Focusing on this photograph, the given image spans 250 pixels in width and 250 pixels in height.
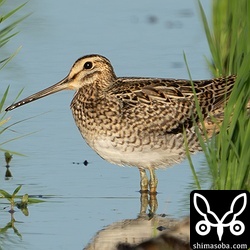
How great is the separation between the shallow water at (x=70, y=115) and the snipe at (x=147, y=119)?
0.27 m

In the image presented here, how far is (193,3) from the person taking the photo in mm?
15961

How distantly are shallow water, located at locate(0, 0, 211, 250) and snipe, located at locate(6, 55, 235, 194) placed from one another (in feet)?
0.89

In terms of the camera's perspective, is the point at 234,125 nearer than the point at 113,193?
Yes

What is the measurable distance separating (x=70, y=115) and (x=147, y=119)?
1849mm

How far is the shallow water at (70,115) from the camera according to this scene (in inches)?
367

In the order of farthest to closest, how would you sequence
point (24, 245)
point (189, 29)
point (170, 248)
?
point (189, 29), point (24, 245), point (170, 248)

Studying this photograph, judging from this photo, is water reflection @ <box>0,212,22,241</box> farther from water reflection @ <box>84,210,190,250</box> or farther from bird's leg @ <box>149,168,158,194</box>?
bird's leg @ <box>149,168,158,194</box>

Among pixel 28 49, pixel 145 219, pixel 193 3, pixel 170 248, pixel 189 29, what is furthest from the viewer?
pixel 193 3

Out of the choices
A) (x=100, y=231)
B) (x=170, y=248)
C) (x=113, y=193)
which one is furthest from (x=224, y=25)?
(x=170, y=248)

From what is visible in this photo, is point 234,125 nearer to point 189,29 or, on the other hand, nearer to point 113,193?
point 113,193

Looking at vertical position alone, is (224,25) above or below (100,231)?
above

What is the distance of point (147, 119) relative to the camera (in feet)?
33.2

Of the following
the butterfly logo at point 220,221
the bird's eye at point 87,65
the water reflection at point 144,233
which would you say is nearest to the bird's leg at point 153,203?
the water reflection at point 144,233

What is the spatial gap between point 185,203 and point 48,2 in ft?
22.7
